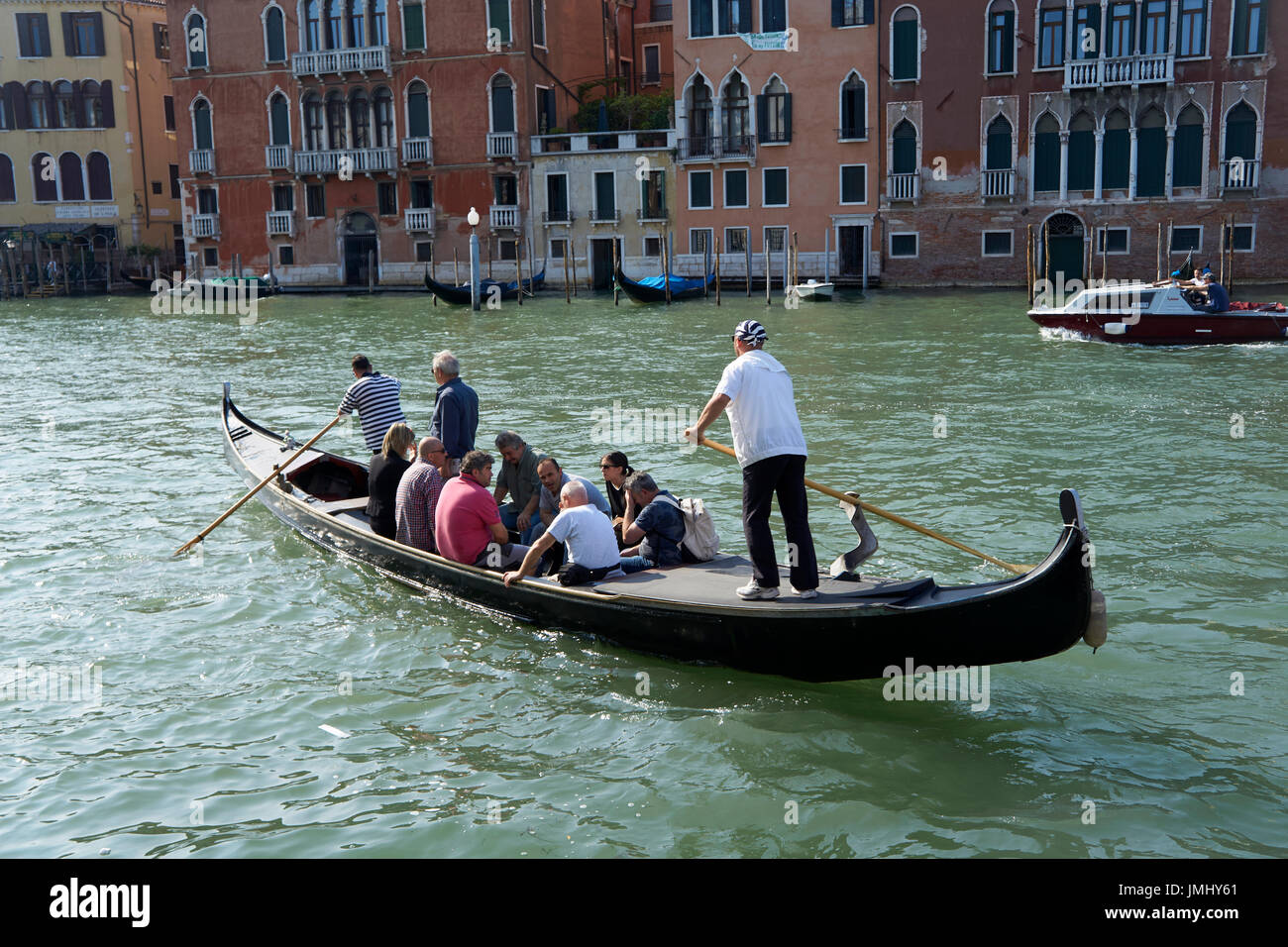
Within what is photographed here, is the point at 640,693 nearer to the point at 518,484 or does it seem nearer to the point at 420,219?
the point at 518,484

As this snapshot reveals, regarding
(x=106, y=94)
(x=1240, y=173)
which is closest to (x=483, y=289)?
(x=106, y=94)

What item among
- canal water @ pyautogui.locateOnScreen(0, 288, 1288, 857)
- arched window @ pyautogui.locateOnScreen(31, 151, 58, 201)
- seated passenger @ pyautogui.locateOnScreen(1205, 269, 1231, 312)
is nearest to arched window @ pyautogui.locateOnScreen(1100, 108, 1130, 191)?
seated passenger @ pyautogui.locateOnScreen(1205, 269, 1231, 312)

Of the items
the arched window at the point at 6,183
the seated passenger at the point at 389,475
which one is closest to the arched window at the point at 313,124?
the arched window at the point at 6,183

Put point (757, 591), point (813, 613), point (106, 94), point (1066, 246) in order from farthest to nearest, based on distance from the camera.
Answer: point (106, 94)
point (1066, 246)
point (757, 591)
point (813, 613)

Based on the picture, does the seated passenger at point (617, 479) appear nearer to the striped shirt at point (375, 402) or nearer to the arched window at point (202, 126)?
the striped shirt at point (375, 402)

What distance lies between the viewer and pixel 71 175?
31297mm

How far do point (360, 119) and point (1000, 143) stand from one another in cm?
1358

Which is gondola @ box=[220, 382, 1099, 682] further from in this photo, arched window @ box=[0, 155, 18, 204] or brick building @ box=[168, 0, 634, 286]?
arched window @ box=[0, 155, 18, 204]

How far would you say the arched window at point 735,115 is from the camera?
25.3 m

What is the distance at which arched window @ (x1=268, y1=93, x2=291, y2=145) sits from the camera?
28.4m

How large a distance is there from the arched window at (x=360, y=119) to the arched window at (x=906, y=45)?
11.3 m

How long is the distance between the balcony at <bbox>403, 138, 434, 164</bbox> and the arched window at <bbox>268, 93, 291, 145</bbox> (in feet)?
9.85

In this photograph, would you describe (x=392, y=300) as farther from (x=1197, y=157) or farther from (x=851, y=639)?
(x=851, y=639)
